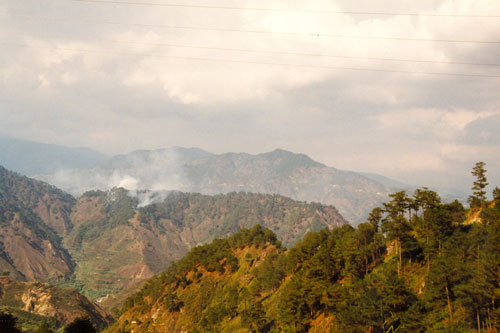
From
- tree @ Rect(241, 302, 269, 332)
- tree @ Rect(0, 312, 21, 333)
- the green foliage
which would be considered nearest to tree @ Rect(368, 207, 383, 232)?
the green foliage

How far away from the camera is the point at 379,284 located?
54531 millimetres

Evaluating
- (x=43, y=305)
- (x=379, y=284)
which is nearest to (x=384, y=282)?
(x=379, y=284)

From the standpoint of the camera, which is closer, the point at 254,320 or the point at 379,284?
the point at 379,284

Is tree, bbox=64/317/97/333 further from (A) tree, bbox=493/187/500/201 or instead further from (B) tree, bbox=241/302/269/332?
(A) tree, bbox=493/187/500/201

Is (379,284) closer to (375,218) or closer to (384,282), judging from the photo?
(384,282)

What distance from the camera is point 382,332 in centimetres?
5350

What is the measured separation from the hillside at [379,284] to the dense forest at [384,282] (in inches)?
7.2

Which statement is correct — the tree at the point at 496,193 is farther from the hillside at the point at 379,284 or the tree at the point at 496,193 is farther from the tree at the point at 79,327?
the tree at the point at 79,327

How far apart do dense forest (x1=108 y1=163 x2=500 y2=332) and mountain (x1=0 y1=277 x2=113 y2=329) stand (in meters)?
72.1

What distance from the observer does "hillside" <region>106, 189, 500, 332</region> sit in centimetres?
4775

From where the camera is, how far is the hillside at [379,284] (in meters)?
47.8

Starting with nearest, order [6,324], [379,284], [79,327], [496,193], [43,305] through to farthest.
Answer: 1. [79,327]
2. [6,324]
3. [379,284]
4. [496,193]
5. [43,305]

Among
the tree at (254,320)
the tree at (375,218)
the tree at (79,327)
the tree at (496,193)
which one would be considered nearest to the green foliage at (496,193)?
the tree at (496,193)

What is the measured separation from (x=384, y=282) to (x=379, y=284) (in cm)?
110
